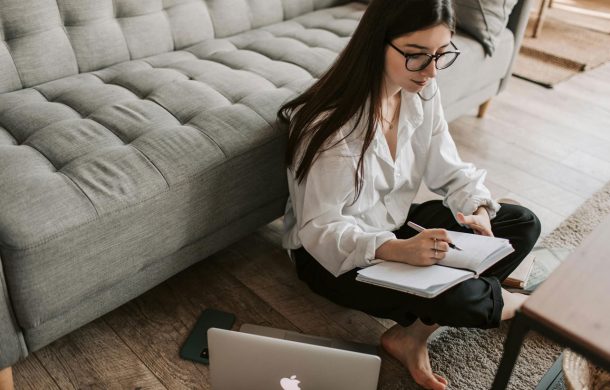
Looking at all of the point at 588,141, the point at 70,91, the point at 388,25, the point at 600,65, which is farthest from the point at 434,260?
the point at 600,65

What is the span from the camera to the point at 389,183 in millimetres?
1305

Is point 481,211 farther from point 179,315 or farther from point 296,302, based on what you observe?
point 179,315

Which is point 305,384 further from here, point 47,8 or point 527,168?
point 527,168

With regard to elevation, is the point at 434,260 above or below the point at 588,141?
above

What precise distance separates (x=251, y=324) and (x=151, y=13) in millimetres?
Result: 990

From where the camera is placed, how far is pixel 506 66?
2.23 m

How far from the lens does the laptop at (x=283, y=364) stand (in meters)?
1.00

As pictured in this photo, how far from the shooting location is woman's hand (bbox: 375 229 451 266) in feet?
Result: 3.64

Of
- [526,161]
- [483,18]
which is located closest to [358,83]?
[483,18]

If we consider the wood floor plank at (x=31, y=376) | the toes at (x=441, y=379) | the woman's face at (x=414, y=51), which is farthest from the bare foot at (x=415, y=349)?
the wood floor plank at (x=31, y=376)

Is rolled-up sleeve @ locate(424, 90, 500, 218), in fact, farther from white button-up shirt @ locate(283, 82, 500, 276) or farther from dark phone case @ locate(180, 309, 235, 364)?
dark phone case @ locate(180, 309, 235, 364)

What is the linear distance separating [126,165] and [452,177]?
75 centimetres

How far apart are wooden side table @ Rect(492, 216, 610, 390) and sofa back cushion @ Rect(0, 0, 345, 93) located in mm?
1318

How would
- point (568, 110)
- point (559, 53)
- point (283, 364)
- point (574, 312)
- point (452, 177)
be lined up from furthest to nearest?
point (559, 53)
point (568, 110)
point (452, 177)
point (283, 364)
point (574, 312)
